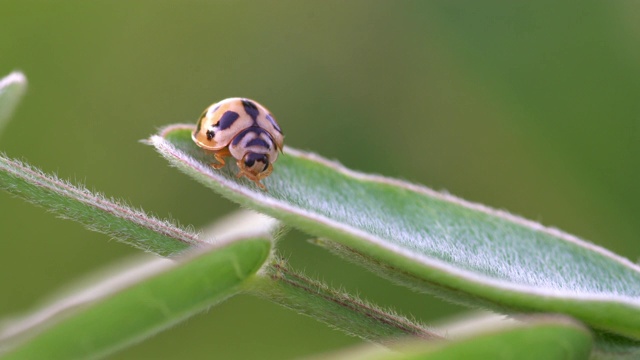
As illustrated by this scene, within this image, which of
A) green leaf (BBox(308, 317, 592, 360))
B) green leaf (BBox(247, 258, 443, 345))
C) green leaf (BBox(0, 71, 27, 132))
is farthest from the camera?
green leaf (BBox(0, 71, 27, 132))

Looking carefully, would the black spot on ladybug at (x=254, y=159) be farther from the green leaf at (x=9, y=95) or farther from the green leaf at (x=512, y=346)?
the green leaf at (x=512, y=346)

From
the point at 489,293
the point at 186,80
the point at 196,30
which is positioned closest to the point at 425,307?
the point at 186,80

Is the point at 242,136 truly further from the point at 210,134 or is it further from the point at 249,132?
the point at 210,134

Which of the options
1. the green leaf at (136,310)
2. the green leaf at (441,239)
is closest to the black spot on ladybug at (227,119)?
the green leaf at (441,239)

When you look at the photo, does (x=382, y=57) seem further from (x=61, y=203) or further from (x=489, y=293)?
(x=489, y=293)

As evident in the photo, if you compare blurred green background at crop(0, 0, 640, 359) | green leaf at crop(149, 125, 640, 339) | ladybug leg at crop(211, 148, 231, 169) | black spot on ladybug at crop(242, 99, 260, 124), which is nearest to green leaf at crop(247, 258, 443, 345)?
green leaf at crop(149, 125, 640, 339)

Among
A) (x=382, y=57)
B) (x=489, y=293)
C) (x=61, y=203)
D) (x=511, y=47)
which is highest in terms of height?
(x=511, y=47)

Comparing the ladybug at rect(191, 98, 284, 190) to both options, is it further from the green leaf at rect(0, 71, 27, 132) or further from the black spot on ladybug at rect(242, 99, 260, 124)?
the green leaf at rect(0, 71, 27, 132)
